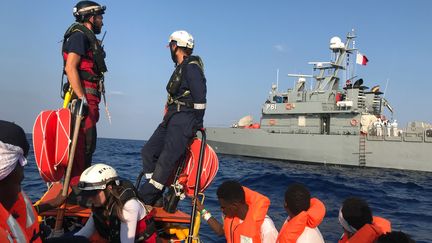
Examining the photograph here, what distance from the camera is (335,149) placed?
3291 centimetres

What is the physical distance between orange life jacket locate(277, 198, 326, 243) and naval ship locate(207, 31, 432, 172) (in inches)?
1199

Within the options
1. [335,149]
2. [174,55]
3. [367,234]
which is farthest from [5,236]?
[335,149]

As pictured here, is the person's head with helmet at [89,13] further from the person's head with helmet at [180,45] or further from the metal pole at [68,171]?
the metal pole at [68,171]

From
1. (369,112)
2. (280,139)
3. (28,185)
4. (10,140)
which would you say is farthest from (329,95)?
(10,140)

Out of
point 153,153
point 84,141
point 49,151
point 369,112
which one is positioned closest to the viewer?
point 49,151

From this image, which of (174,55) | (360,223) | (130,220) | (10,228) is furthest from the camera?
(174,55)

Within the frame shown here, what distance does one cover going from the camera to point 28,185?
1111 cm

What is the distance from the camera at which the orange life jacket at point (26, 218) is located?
2137mm

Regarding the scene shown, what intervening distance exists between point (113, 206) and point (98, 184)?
25 centimetres

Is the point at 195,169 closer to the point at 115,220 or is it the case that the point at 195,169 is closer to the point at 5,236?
the point at 115,220

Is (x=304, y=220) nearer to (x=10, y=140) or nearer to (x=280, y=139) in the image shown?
(x=10, y=140)

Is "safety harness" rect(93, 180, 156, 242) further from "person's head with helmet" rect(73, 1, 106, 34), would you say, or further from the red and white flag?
the red and white flag

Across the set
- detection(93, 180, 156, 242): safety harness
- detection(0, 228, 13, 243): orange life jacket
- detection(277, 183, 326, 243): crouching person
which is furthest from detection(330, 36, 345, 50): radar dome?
detection(0, 228, 13, 243): orange life jacket

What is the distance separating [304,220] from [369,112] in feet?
114
